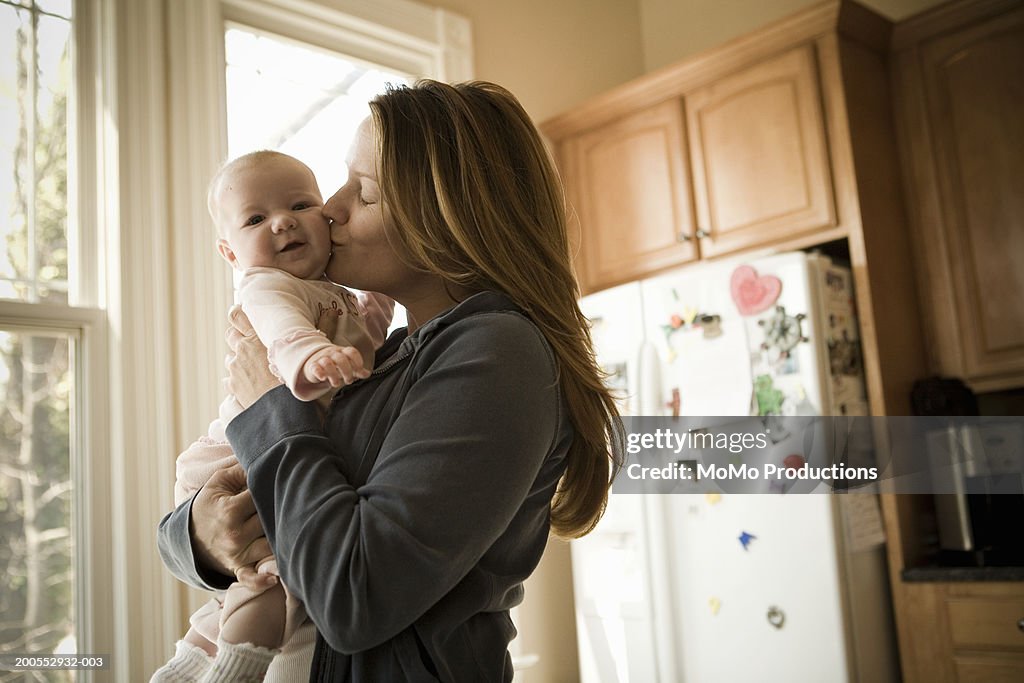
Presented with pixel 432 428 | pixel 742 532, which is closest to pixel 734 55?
pixel 742 532

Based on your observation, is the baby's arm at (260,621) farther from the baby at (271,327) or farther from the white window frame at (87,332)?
the white window frame at (87,332)

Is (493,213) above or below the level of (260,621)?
above

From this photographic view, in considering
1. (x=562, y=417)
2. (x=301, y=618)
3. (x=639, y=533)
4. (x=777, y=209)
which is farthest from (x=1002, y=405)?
(x=301, y=618)

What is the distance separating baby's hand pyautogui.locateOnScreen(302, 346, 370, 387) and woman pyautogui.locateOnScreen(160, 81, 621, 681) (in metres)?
0.04

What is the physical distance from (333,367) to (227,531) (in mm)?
193

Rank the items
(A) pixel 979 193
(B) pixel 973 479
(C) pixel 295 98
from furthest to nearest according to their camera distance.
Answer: (C) pixel 295 98, (A) pixel 979 193, (B) pixel 973 479

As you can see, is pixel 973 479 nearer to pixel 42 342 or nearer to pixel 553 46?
pixel 553 46

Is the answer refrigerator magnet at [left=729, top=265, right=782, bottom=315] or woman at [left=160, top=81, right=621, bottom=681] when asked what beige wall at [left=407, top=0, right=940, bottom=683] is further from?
woman at [left=160, top=81, right=621, bottom=681]

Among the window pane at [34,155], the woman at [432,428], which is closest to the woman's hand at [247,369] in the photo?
the woman at [432,428]

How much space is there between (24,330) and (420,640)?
177 centimetres

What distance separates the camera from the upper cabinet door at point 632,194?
3.21 metres

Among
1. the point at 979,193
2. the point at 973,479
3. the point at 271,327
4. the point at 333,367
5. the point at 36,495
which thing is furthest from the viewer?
the point at 979,193

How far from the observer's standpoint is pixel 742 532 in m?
2.60

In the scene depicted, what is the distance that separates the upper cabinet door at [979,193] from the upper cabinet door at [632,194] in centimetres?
79
